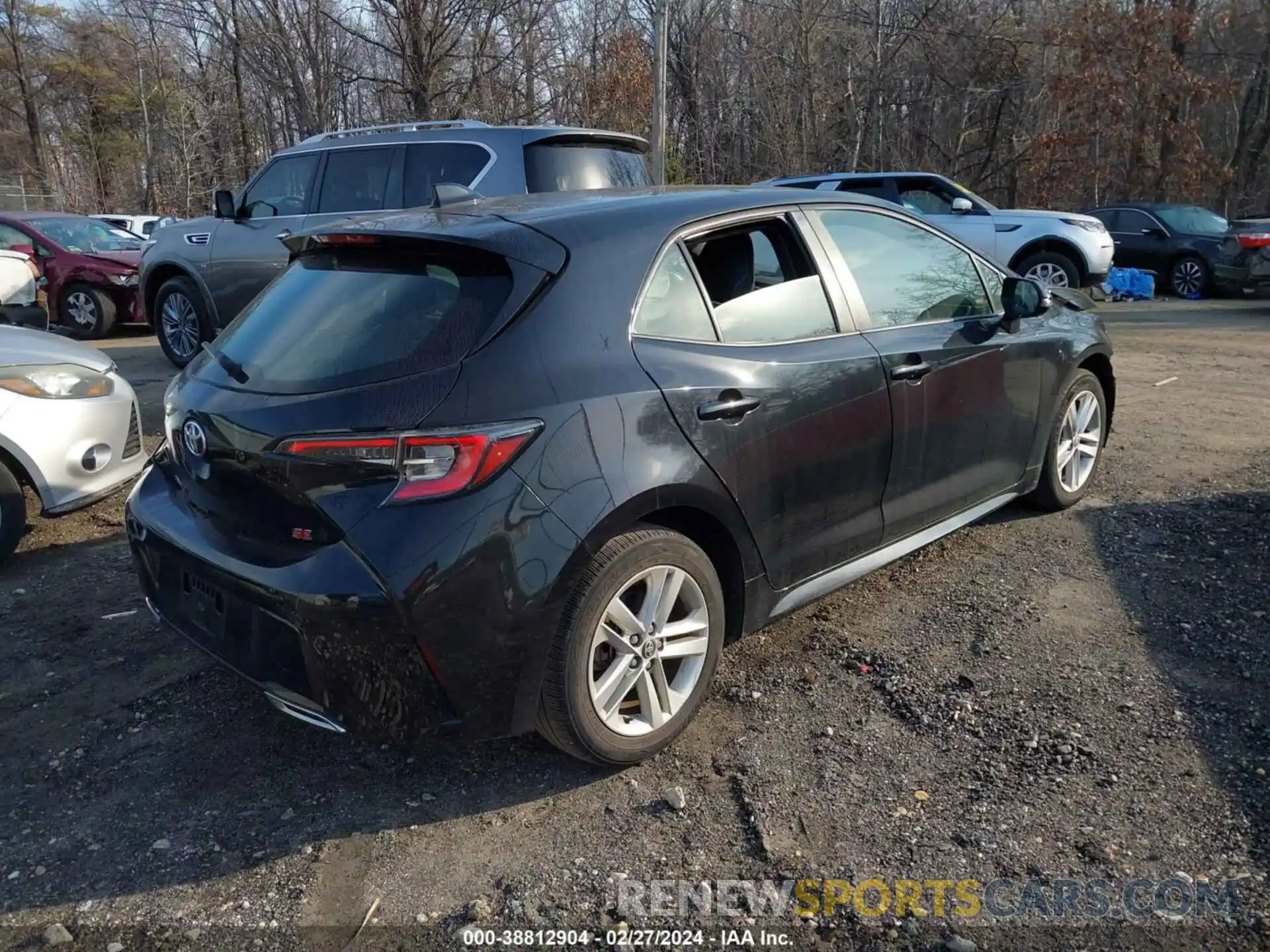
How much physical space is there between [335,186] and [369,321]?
19.4 feet

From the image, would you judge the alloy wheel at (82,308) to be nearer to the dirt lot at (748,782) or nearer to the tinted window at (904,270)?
the dirt lot at (748,782)

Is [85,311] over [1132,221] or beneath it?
beneath

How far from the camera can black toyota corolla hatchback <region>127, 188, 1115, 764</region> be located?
2551 millimetres

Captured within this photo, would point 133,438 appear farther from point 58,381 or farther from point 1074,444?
point 1074,444

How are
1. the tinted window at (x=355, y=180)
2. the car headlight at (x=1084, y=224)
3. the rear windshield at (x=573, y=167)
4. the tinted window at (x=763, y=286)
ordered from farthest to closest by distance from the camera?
the car headlight at (x=1084, y=224)
the tinted window at (x=355, y=180)
the rear windshield at (x=573, y=167)
the tinted window at (x=763, y=286)

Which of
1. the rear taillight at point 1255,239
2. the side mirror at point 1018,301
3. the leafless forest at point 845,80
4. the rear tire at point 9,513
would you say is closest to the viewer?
the side mirror at point 1018,301

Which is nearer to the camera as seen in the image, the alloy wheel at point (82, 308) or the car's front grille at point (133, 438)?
the car's front grille at point (133, 438)

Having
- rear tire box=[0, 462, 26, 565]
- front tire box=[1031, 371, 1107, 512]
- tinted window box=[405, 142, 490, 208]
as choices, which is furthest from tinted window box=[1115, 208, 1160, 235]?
rear tire box=[0, 462, 26, 565]

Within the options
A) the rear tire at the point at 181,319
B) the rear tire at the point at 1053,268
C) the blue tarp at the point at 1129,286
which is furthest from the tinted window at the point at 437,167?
the blue tarp at the point at 1129,286

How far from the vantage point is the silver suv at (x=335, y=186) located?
723 cm

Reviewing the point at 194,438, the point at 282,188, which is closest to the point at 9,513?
the point at 194,438

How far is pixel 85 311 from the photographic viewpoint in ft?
40.1

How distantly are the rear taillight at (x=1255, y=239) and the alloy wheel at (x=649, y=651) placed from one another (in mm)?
15352

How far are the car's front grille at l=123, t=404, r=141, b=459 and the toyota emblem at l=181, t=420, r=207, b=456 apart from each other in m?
2.36
